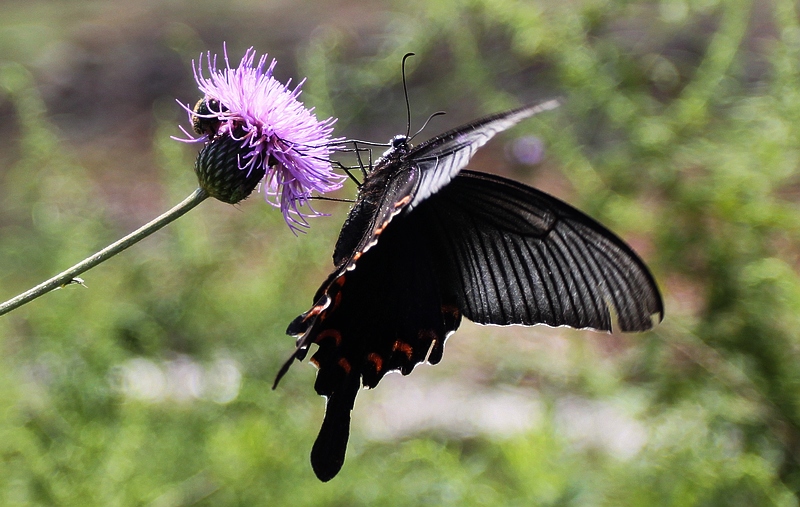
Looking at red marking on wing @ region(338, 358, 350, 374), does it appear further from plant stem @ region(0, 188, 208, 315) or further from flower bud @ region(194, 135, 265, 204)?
plant stem @ region(0, 188, 208, 315)

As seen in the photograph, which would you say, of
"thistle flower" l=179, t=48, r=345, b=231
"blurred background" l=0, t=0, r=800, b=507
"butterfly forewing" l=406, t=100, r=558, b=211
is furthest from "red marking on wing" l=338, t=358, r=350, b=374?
"blurred background" l=0, t=0, r=800, b=507

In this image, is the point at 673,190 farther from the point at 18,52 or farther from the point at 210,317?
the point at 18,52

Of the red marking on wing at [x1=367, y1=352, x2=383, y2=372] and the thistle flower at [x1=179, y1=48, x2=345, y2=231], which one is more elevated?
the thistle flower at [x1=179, y1=48, x2=345, y2=231]

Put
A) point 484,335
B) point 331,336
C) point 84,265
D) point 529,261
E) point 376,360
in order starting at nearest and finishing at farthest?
point 84,265
point 331,336
point 376,360
point 529,261
point 484,335

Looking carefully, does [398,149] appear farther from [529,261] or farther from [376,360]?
[376,360]

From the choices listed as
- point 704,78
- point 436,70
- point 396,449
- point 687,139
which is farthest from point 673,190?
point 436,70

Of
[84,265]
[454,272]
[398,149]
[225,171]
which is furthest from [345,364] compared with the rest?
[84,265]

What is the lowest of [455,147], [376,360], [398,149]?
[376,360]
